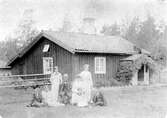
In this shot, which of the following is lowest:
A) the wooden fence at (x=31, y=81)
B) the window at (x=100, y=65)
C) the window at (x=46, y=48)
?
the wooden fence at (x=31, y=81)

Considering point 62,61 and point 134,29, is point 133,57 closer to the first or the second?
point 62,61

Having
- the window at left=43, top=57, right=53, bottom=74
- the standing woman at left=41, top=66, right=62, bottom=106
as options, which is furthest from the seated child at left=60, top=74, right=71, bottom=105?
the window at left=43, top=57, right=53, bottom=74

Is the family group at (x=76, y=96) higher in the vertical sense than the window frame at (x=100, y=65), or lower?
lower

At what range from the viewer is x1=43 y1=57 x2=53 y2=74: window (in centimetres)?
1670

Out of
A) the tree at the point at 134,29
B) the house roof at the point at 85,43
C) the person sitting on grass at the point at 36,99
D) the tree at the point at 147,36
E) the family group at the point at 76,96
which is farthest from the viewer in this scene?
the tree at the point at 134,29

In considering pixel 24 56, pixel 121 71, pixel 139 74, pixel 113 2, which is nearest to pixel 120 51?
pixel 121 71

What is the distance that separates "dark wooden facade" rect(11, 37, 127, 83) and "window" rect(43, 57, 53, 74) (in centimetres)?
26

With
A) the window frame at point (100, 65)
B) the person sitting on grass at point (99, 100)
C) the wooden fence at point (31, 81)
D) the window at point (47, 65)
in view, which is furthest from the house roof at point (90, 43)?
the person sitting on grass at point (99, 100)

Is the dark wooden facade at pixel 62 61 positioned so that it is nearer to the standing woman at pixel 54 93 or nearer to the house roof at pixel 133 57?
the house roof at pixel 133 57

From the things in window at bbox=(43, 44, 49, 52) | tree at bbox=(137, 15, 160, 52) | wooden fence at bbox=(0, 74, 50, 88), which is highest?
tree at bbox=(137, 15, 160, 52)

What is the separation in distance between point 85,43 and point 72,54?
1.62 m

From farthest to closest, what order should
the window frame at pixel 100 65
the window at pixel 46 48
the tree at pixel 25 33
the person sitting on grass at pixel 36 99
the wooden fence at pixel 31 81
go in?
the tree at pixel 25 33
the window frame at pixel 100 65
the window at pixel 46 48
the wooden fence at pixel 31 81
the person sitting on grass at pixel 36 99

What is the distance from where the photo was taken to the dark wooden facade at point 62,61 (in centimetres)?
1566

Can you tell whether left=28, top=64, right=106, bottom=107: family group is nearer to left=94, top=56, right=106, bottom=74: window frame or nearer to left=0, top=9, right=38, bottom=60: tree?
left=94, top=56, right=106, bottom=74: window frame
